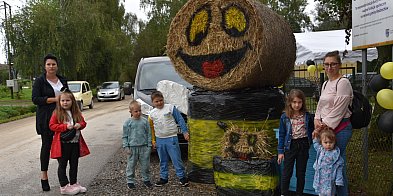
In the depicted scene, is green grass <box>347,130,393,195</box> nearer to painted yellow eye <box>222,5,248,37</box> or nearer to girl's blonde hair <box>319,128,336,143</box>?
girl's blonde hair <box>319,128,336,143</box>

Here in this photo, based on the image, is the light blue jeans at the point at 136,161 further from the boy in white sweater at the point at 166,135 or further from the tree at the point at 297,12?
the tree at the point at 297,12

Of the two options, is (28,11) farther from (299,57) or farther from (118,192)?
(118,192)

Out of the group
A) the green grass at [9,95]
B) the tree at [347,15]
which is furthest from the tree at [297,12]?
the tree at [347,15]

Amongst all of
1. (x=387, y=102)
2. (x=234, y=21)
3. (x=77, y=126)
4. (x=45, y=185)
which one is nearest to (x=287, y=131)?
(x=387, y=102)

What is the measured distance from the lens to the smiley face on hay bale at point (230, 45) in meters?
4.99

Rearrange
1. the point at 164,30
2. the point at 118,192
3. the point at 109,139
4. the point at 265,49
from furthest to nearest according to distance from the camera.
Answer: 1. the point at 164,30
2. the point at 109,139
3. the point at 118,192
4. the point at 265,49

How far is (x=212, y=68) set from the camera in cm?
538

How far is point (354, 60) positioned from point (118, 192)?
863 centimetres

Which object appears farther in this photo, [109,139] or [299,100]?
[109,139]

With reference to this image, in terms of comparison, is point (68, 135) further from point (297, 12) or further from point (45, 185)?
point (297, 12)

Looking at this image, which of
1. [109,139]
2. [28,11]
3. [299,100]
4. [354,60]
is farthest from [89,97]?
[299,100]

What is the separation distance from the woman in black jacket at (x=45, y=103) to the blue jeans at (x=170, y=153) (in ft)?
4.65

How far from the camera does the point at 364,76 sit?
5137mm

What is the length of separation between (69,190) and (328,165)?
3192 millimetres
